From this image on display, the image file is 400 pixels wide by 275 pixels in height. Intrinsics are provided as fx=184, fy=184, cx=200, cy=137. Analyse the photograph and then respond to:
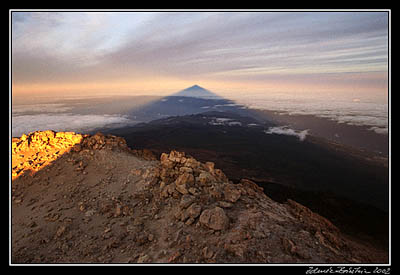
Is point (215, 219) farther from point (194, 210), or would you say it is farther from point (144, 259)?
point (144, 259)

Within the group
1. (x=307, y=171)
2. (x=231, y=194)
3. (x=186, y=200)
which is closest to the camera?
(x=186, y=200)

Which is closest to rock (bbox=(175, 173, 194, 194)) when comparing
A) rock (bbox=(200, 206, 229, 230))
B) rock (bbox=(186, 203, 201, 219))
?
rock (bbox=(186, 203, 201, 219))

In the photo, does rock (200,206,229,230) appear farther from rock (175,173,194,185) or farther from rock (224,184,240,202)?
rock (175,173,194,185)

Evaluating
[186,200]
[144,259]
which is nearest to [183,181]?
[186,200]

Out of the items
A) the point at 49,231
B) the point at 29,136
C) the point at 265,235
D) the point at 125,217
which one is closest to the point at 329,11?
the point at 265,235

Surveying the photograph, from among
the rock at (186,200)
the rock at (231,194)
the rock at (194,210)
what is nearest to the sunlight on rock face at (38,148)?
the rock at (186,200)

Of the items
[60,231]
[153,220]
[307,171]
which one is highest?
[153,220]

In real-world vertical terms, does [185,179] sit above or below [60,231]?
above
